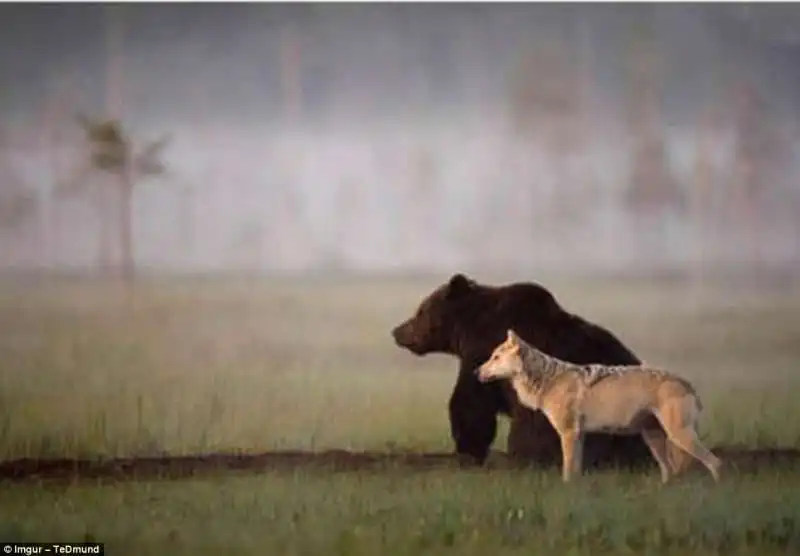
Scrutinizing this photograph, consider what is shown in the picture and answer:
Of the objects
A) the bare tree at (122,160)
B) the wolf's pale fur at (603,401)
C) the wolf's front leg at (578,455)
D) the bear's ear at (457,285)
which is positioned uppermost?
the bare tree at (122,160)

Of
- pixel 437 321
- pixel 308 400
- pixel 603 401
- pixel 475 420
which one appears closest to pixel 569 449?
pixel 603 401

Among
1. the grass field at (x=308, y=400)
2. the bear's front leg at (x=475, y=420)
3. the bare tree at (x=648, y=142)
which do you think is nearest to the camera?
the grass field at (x=308, y=400)

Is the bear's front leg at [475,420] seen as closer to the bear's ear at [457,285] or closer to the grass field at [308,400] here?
the grass field at [308,400]

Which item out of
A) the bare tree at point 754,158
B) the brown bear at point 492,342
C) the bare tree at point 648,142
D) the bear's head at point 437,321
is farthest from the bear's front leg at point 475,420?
the bare tree at point 754,158

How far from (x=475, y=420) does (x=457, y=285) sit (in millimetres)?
331

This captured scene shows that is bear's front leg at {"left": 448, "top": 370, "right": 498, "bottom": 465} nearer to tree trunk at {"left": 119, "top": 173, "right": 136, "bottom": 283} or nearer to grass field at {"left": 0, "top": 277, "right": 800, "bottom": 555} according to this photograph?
grass field at {"left": 0, "top": 277, "right": 800, "bottom": 555}

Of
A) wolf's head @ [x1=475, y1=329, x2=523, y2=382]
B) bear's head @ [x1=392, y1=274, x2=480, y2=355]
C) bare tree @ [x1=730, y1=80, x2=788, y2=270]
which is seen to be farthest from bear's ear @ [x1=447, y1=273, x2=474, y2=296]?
bare tree @ [x1=730, y1=80, x2=788, y2=270]

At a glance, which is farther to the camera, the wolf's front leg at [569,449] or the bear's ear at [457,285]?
the bear's ear at [457,285]

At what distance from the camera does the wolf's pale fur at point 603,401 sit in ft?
8.59

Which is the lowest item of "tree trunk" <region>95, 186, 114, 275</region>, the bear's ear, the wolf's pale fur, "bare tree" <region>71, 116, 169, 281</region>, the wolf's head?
the wolf's pale fur

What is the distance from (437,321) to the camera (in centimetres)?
276

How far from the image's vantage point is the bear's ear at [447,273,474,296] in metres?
2.75

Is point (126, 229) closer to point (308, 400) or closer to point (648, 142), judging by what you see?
point (308, 400)

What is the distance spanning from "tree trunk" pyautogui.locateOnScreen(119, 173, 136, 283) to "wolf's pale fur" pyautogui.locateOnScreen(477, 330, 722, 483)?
941mm
